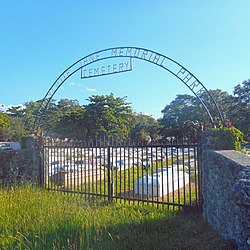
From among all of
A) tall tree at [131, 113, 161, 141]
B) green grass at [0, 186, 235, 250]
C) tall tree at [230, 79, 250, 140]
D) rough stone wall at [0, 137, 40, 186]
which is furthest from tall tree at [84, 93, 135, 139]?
green grass at [0, 186, 235, 250]

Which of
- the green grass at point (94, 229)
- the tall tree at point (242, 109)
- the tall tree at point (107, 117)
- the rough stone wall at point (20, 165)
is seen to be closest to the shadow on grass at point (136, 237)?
the green grass at point (94, 229)

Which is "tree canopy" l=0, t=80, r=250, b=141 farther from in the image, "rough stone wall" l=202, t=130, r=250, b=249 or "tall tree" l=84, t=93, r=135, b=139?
"rough stone wall" l=202, t=130, r=250, b=249

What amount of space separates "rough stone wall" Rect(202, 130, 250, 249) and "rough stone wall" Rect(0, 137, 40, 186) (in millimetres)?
5107

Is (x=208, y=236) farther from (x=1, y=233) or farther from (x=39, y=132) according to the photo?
(x=39, y=132)

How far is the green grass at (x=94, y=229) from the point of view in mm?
3385

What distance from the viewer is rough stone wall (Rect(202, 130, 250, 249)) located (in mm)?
1597

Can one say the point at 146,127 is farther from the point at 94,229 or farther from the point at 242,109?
the point at 94,229

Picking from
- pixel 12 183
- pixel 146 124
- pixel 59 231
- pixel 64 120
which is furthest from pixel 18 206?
pixel 146 124

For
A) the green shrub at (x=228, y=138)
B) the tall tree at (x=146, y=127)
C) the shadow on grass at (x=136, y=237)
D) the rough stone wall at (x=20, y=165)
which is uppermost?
the tall tree at (x=146, y=127)

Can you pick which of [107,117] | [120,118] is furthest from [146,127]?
[107,117]

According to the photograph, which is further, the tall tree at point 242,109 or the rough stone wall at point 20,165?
the tall tree at point 242,109

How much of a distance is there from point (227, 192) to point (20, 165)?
6559 millimetres

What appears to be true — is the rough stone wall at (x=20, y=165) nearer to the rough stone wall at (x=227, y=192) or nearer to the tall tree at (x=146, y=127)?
the rough stone wall at (x=227, y=192)

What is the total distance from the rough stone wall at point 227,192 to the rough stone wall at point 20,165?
5107 millimetres
